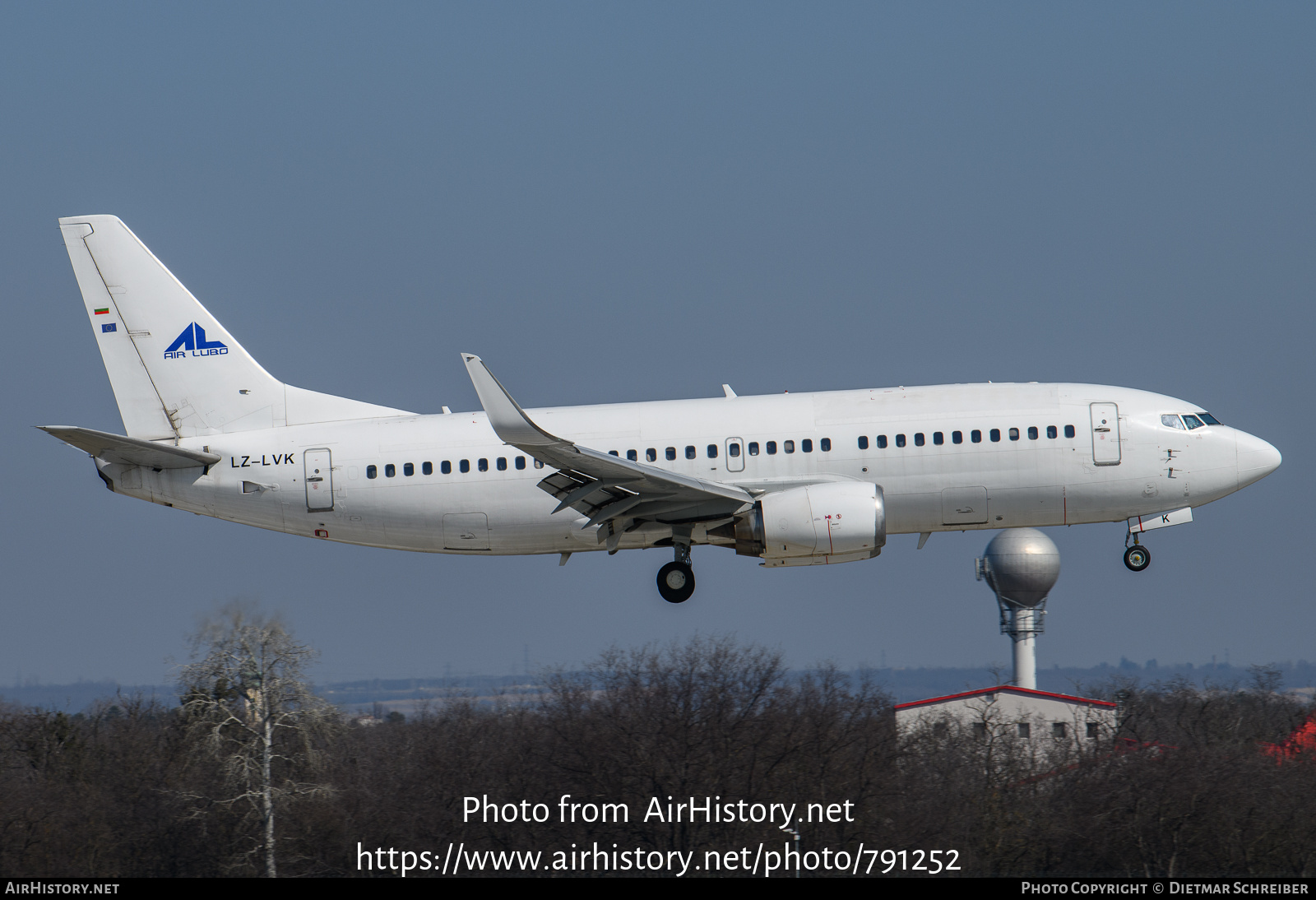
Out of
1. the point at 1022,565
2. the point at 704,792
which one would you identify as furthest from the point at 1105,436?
the point at 1022,565

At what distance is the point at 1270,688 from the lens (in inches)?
3246

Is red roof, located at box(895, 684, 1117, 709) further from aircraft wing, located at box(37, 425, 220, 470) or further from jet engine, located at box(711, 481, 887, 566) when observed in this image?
aircraft wing, located at box(37, 425, 220, 470)

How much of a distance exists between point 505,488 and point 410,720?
50.5m

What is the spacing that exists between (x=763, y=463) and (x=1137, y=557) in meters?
10.1

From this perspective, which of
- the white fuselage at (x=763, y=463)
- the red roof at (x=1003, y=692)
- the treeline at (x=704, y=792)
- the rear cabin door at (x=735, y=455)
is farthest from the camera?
the red roof at (x=1003, y=692)

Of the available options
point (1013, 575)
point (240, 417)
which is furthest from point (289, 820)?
point (1013, 575)

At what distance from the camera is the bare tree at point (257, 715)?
5209 centimetres

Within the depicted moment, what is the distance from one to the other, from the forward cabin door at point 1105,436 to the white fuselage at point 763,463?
44 millimetres

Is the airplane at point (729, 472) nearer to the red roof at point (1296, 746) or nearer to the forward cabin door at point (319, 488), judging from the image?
the forward cabin door at point (319, 488)

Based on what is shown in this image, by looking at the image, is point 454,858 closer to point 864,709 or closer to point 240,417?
point 864,709

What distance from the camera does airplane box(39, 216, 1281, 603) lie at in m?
30.7

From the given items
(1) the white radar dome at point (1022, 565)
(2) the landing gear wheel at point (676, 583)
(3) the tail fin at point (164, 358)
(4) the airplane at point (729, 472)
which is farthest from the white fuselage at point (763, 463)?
(1) the white radar dome at point (1022, 565)

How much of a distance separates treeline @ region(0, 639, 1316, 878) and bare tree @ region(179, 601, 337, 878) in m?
0.39

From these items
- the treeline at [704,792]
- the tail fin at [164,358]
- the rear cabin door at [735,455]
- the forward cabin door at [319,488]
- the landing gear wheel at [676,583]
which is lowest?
the treeline at [704,792]
